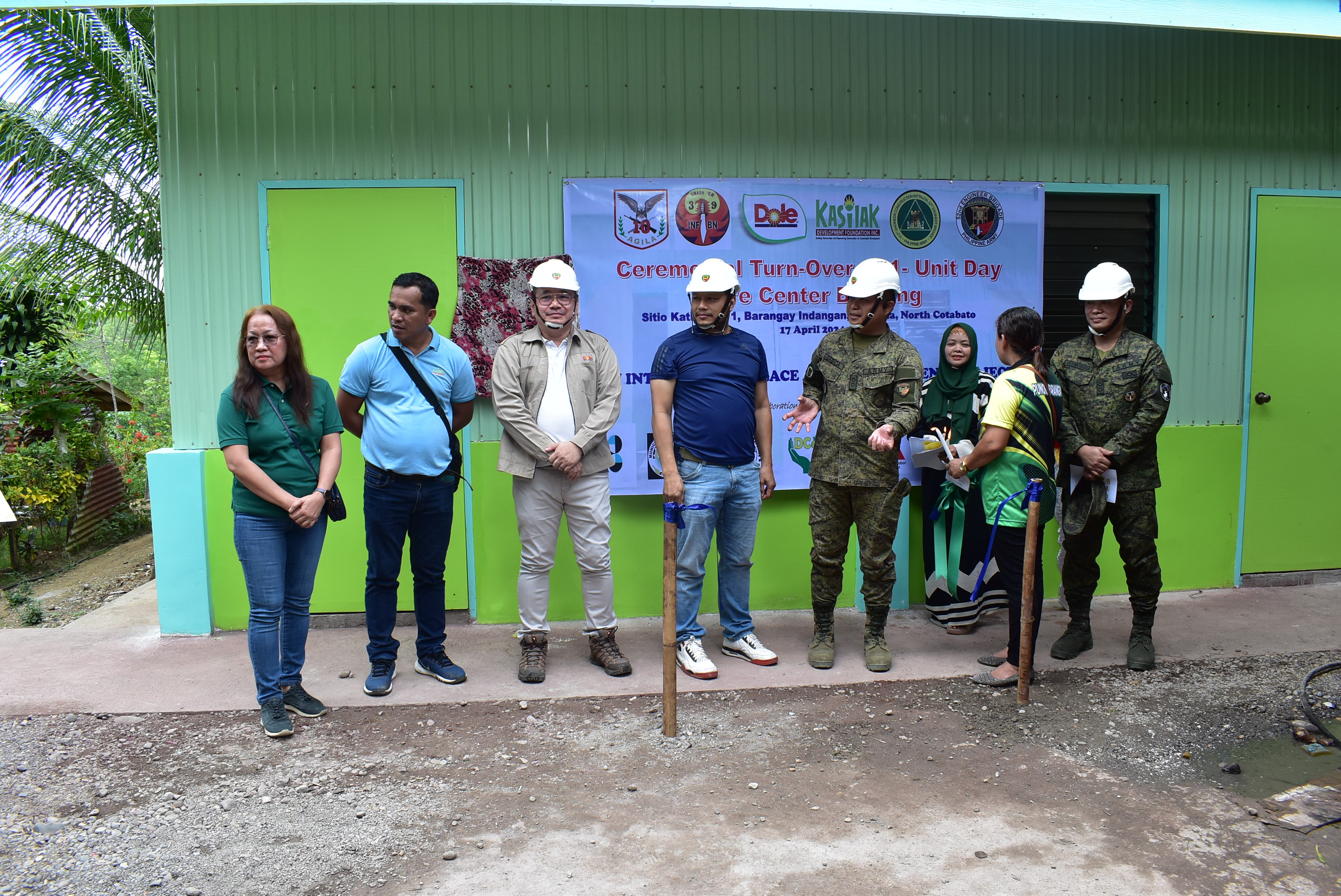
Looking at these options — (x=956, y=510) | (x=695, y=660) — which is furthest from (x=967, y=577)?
(x=695, y=660)

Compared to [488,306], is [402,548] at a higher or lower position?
lower

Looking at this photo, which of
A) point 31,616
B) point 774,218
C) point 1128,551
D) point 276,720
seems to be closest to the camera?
point 276,720

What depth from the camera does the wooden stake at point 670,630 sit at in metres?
3.78

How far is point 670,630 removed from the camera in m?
3.81

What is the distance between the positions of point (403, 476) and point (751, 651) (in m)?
1.92

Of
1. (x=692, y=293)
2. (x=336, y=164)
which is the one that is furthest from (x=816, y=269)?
(x=336, y=164)

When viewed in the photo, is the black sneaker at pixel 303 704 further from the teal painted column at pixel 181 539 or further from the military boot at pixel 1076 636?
the military boot at pixel 1076 636

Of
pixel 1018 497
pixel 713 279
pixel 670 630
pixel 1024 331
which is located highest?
pixel 713 279

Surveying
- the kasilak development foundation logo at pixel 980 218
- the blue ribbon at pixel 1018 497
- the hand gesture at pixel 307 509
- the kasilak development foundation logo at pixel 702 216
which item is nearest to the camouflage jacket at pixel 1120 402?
the blue ribbon at pixel 1018 497

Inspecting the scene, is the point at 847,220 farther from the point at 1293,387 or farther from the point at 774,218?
the point at 1293,387

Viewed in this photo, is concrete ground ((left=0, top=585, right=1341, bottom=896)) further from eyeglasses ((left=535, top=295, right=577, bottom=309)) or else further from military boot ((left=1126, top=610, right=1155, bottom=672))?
eyeglasses ((left=535, top=295, right=577, bottom=309))

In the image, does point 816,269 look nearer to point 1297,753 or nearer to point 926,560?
point 926,560

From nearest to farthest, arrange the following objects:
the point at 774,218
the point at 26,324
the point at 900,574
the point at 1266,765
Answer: the point at 1266,765, the point at 774,218, the point at 900,574, the point at 26,324

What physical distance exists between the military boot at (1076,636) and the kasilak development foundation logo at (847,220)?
7.64 feet
